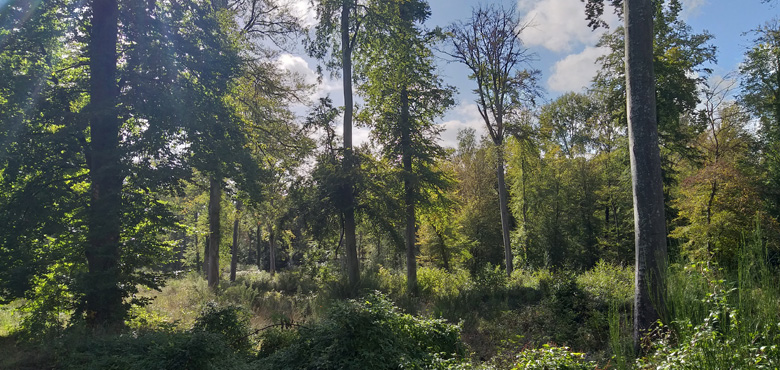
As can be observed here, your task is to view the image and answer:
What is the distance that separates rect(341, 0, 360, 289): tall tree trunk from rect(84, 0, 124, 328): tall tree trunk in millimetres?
6524

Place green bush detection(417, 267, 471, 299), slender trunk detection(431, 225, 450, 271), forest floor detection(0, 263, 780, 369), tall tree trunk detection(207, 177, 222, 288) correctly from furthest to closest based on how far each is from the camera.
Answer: slender trunk detection(431, 225, 450, 271)
tall tree trunk detection(207, 177, 222, 288)
green bush detection(417, 267, 471, 299)
forest floor detection(0, 263, 780, 369)

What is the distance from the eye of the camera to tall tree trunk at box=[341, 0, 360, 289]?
42.6 ft

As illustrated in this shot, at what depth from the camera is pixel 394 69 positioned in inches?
556

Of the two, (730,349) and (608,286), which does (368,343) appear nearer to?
(730,349)

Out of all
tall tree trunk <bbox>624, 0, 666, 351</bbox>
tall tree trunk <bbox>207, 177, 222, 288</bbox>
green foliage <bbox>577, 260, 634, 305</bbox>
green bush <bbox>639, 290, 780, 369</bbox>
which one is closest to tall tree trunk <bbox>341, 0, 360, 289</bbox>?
tall tree trunk <bbox>207, 177, 222, 288</bbox>

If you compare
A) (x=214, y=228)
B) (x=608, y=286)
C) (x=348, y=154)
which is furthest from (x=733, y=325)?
(x=214, y=228)

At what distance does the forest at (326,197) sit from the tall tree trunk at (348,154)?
7cm

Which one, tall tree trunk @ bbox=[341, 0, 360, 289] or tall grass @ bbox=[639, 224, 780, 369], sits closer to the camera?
tall grass @ bbox=[639, 224, 780, 369]

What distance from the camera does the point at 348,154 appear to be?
13.1 m

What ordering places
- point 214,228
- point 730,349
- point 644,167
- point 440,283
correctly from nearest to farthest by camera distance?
point 730,349 < point 644,167 < point 214,228 < point 440,283

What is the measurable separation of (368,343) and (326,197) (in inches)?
311

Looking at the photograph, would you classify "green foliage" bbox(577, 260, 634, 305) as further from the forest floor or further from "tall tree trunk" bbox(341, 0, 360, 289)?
"tall tree trunk" bbox(341, 0, 360, 289)

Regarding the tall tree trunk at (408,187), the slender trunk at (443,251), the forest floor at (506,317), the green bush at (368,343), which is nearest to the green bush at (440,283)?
the forest floor at (506,317)

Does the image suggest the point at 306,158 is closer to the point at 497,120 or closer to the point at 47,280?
the point at 47,280
